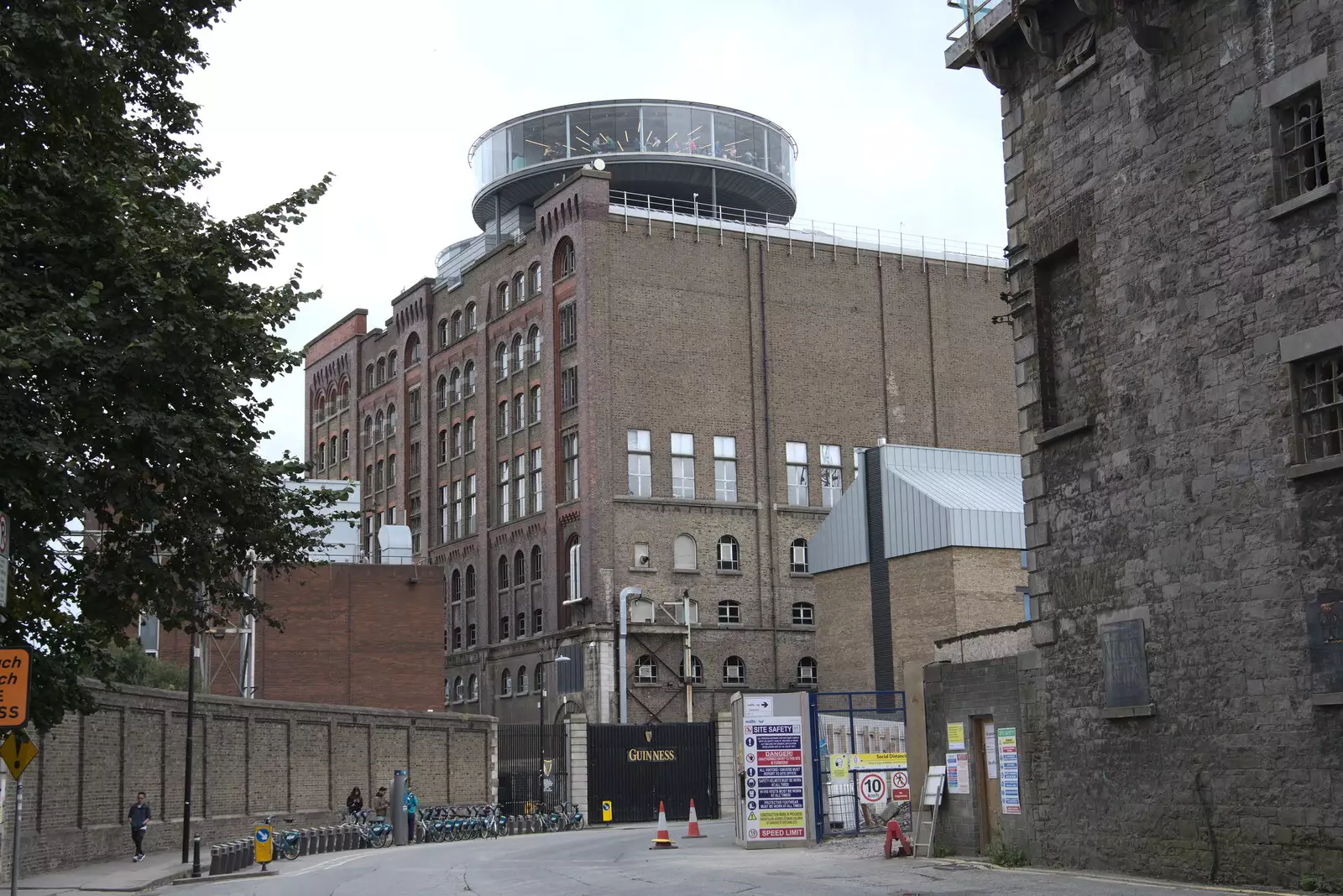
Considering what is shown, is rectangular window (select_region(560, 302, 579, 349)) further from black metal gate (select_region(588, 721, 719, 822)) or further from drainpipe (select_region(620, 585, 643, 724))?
black metal gate (select_region(588, 721, 719, 822))

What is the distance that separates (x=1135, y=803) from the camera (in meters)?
20.6

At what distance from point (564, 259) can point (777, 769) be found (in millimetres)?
39099

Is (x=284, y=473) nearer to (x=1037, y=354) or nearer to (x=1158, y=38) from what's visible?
(x=1037, y=354)

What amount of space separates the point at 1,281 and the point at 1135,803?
1525 centimetres

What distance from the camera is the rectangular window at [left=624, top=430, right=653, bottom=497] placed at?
6369 cm

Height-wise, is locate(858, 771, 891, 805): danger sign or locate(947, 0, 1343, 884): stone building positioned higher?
locate(947, 0, 1343, 884): stone building

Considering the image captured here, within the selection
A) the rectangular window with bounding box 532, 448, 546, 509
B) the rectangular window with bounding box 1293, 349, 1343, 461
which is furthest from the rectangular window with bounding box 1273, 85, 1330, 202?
the rectangular window with bounding box 532, 448, 546, 509

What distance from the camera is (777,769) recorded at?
1203 inches

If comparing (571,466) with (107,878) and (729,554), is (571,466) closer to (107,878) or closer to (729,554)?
(729,554)

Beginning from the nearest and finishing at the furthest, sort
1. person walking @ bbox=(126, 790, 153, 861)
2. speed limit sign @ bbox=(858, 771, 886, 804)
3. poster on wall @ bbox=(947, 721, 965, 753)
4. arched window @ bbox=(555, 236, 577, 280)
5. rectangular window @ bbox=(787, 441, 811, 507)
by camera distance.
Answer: poster on wall @ bbox=(947, 721, 965, 753), person walking @ bbox=(126, 790, 153, 861), speed limit sign @ bbox=(858, 771, 886, 804), arched window @ bbox=(555, 236, 577, 280), rectangular window @ bbox=(787, 441, 811, 507)

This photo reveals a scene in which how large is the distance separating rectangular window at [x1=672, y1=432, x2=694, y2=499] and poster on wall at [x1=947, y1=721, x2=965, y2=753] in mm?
38709

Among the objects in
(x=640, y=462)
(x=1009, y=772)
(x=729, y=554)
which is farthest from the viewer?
(x=729, y=554)

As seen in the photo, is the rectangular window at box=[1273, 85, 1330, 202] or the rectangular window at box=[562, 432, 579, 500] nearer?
the rectangular window at box=[1273, 85, 1330, 202]

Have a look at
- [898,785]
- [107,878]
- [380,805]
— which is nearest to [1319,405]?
[898,785]
